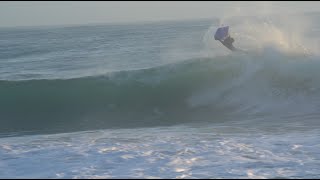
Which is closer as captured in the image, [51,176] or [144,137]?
[51,176]

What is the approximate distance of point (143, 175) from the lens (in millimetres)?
7570

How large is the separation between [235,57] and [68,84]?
18.4 feet

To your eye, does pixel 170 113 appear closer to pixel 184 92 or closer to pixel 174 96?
pixel 174 96

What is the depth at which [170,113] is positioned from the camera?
15805 mm

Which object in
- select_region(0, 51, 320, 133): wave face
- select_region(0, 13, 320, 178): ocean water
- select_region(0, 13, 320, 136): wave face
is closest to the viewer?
select_region(0, 13, 320, 178): ocean water

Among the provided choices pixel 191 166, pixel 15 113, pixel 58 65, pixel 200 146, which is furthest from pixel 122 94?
pixel 191 166

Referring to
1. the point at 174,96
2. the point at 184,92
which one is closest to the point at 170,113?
the point at 174,96

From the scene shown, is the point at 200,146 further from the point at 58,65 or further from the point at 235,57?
the point at 58,65

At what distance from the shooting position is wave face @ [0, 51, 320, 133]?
14.9 meters

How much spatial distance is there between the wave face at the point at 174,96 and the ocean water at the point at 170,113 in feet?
0.11

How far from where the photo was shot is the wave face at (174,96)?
1488cm

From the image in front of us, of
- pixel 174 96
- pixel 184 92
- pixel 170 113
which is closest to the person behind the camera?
pixel 170 113

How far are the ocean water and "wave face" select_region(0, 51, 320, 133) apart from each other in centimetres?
3

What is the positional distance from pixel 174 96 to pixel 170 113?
1.87 m
